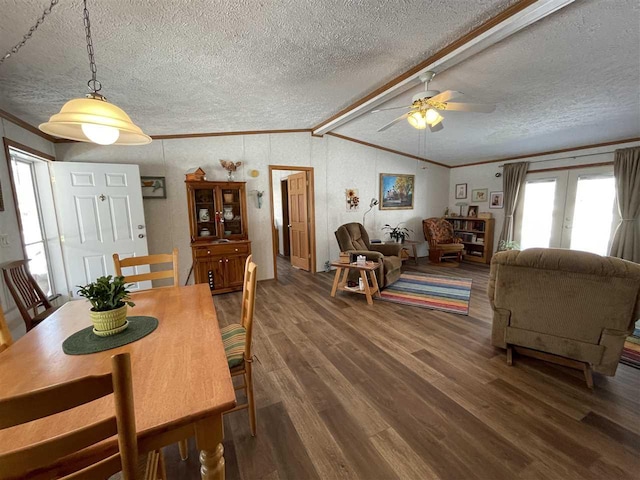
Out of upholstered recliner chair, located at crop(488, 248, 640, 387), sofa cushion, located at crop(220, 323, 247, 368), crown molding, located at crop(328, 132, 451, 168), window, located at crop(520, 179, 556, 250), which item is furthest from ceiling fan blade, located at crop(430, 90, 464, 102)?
window, located at crop(520, 179, 556, 250)

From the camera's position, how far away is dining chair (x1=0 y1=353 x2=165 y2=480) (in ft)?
1.76

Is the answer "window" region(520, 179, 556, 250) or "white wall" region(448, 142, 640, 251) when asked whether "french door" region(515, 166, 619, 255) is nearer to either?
"window" region(520, 179, 556, 250)

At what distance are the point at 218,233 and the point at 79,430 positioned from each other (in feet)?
12.2

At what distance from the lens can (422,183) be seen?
630 cm

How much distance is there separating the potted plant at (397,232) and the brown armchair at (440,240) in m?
0.42

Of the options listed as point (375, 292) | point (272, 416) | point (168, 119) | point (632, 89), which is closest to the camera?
point (272, 416)

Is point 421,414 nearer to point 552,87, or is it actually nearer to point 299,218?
point 552,87

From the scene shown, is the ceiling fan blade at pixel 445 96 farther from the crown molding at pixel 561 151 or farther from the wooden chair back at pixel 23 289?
the crown molding at pixel 561 151

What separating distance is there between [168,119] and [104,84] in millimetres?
992

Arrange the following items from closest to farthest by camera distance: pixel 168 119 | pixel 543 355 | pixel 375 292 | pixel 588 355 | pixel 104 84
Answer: pixel 588 355 < pixel 543 355 < pixel 104 84 < pixel 168 119 < pixel 375 292

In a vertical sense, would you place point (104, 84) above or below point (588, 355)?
above

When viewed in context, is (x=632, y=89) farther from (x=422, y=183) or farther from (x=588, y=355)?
(x=422, y=183)

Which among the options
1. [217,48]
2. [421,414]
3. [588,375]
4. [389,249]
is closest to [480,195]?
[389,249]

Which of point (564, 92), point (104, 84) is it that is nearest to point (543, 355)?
point (564, 92)
